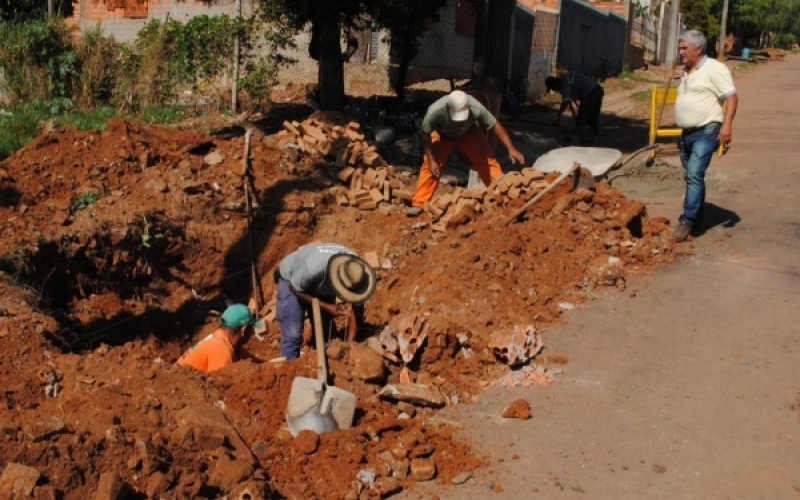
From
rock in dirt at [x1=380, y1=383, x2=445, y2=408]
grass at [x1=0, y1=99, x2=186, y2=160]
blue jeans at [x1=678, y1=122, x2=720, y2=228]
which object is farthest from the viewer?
grass at [x1=0, y1=99, x2=186, y2=160]

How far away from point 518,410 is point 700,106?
376 centimetres

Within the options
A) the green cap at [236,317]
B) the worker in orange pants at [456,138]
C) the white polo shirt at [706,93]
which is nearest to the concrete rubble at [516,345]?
the green cap at [236,317]

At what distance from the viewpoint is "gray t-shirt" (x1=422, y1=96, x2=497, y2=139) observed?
9719 millimetres

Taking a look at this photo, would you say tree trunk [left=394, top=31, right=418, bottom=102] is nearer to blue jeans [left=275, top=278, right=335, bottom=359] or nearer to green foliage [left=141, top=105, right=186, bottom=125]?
green foliage [left=141, top=105, right=186, bottom=125]

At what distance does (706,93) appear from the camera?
8.41m

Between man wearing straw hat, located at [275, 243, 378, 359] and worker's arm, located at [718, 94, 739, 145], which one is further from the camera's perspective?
worker's arm, located at [718, 94, 739, 145]

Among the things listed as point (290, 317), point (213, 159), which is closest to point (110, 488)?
point (290, 317)

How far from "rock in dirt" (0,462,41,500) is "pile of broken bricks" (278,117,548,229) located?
5537mm

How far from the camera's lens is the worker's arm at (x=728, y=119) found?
821cm

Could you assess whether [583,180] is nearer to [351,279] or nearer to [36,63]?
[351,279]

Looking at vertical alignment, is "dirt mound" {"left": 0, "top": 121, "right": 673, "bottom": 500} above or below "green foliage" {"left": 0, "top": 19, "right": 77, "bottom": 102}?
below

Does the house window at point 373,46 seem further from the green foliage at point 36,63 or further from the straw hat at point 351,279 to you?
the straw hat at point 351,279

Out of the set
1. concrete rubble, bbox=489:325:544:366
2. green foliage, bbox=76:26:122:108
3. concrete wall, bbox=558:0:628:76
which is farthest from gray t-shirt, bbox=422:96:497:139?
concrete wall, bbox=558:0:628:76

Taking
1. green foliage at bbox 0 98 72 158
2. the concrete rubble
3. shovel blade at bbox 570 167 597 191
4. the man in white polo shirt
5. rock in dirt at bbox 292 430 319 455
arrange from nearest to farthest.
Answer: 1. rock in dirt at bbox 292 430 319 455
2. the concrete rubble
3. the man in white polo shirt
4. shovel blade at bbox 570 167 597 191
5. green foliage at bbox 0 98 72 158
